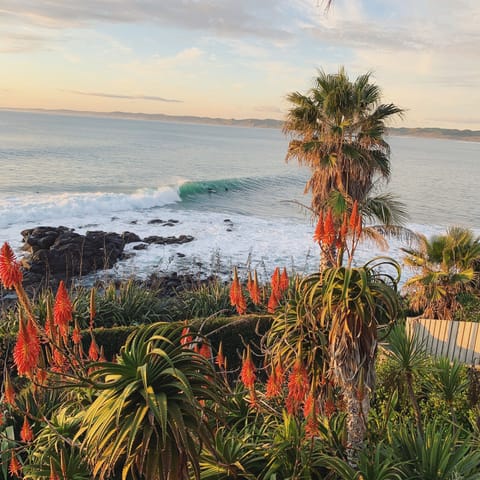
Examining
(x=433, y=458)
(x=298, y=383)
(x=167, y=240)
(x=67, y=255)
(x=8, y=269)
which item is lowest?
(x=167, y=240)

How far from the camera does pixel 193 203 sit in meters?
34.8

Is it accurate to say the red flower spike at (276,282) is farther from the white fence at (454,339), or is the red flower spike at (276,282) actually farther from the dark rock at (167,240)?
the dark rock at (167,240)

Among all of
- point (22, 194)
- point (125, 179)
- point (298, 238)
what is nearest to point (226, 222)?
point (298, 238)

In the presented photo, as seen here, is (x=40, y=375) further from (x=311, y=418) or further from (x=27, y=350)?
(x=311, y=418)

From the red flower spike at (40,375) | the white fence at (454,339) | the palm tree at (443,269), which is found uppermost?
the red flower spike at (40,375)

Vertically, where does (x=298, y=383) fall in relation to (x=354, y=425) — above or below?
above

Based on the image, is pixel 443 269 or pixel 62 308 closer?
pixel 62 308

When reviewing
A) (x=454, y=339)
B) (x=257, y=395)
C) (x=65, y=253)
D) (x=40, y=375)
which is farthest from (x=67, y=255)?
(x=40, y=375)

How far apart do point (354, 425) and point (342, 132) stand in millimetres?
8551

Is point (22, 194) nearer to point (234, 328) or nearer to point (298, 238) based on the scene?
point (298, 238)

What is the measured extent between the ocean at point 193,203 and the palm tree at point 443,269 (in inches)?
116

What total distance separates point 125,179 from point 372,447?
135 feet

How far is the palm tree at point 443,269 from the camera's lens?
10.4 meters

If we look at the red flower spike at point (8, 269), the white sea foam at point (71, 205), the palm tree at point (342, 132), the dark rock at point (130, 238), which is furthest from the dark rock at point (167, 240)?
the red flower spike at point (8, 269)
